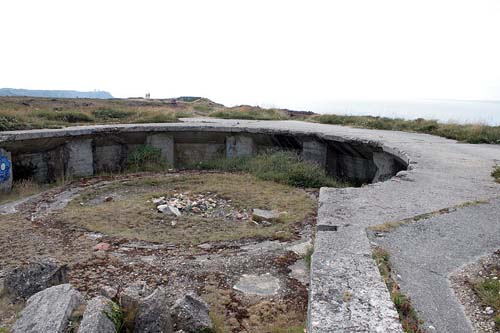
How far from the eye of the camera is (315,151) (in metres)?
11.4

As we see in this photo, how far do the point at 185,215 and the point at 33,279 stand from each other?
11.6 ft

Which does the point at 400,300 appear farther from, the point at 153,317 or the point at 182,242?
the point at 182,242

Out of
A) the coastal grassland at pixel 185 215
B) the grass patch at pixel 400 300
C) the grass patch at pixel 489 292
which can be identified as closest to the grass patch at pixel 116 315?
the grass patch at pixel 400 300

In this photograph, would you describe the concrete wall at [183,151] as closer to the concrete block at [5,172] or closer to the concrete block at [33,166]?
the concrete block at [33,166]

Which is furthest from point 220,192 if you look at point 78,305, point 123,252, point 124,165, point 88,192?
Result: point 78,305

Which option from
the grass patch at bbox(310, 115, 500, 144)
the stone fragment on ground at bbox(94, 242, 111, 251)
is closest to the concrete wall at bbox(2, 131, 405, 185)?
the grass patch at bbox(310, 115, 500, 144)

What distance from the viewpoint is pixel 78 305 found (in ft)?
10.9

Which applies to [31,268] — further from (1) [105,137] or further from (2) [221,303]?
(1) [105,137]

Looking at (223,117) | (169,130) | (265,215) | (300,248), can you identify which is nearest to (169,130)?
(169,130)

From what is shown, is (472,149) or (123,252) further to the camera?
(472,149)

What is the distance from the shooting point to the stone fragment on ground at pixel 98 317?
111 inches

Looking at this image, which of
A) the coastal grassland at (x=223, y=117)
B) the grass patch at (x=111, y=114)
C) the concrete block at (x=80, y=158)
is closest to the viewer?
the concrete block at (x=80, y=158)

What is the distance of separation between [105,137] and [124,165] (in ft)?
3.08

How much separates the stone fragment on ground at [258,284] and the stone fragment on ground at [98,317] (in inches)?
58.7
